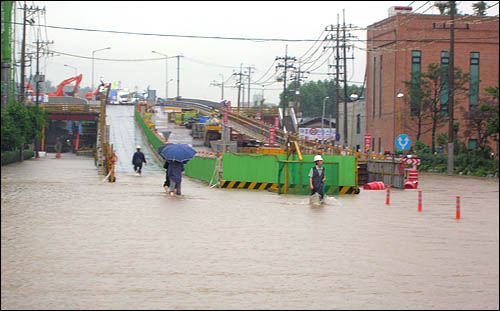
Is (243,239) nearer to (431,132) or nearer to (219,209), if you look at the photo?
(219,209)

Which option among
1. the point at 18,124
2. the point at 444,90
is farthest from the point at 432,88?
the point at 18,124

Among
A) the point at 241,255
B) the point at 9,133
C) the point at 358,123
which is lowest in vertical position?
the point at 241,255

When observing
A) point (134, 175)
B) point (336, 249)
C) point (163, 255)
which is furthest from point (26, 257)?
point (134, 175)

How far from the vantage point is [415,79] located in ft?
208

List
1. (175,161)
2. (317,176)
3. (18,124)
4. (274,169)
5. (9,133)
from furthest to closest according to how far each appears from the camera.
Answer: (18,124), (9,133), (274,169), (175,161), (317,176)

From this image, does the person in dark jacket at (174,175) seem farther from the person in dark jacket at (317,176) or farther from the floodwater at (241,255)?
the person in dark jacket at (317,176)

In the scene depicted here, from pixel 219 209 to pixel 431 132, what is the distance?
50.5 metres

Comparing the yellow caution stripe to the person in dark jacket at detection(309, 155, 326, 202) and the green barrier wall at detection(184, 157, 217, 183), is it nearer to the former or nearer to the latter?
the green barrier wall at detection(184, 157, 217, 183)

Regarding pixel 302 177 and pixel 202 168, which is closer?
pixel 302 177

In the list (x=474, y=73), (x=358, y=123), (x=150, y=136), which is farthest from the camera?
(x=358, y=123)

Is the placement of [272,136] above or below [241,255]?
above

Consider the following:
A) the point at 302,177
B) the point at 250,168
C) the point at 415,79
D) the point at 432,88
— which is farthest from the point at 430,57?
the point at 302,177

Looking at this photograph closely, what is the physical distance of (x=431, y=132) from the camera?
6712 centimetres

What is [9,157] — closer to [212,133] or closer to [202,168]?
[212,133]
